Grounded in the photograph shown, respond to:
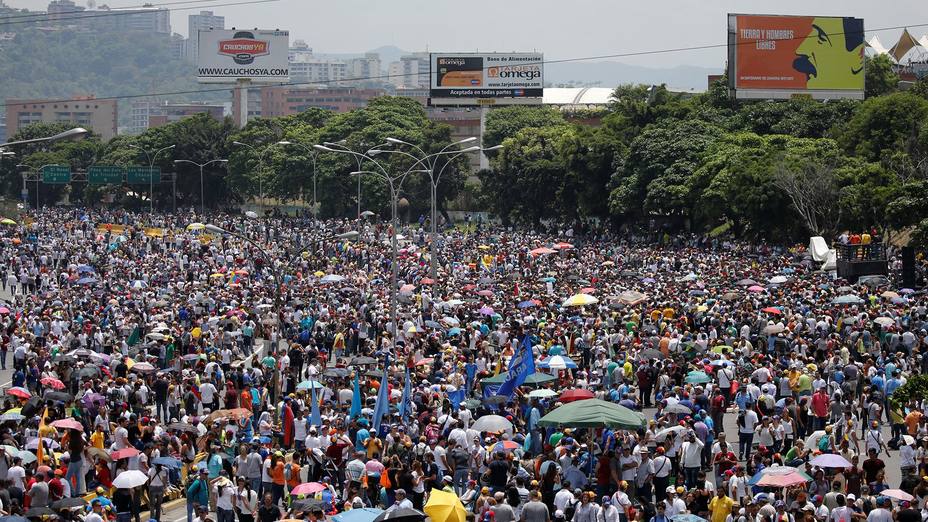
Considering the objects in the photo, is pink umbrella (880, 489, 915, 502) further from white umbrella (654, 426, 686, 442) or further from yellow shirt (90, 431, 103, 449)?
yellow shirt (90, 431, 103, 449)

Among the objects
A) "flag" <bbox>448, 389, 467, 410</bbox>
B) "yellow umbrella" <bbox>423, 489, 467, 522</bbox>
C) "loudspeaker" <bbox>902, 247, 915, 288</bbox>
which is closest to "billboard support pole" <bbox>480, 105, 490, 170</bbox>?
"loudspeaker" <bbox>902, 247, 915, 288</bbox>

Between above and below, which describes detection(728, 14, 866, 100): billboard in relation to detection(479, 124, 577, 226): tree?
above

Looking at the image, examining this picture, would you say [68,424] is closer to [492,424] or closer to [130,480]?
[130,480]

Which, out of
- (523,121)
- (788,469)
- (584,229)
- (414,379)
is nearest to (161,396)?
(414,379)

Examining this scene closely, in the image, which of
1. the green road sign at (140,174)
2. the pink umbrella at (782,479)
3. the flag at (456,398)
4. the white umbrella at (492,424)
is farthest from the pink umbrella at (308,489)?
the green road sign at (140,174)

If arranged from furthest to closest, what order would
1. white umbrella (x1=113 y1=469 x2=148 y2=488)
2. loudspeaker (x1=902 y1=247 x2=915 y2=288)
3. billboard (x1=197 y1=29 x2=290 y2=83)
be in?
billboard (x1=197 y1=29 x2=290 y2=83), loudspeaker (x1=902 y1=247 x2=915 y2=288), white umbrella (x1=113 y1=469 x2=148 y2=488)

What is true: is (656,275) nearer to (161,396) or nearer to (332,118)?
(161,396)

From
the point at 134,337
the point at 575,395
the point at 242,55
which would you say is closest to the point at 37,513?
the point at 575,395
